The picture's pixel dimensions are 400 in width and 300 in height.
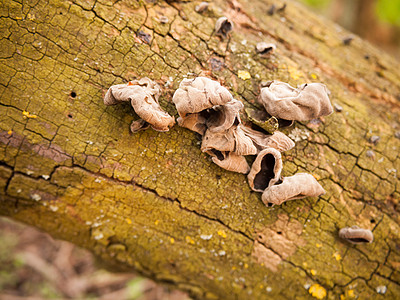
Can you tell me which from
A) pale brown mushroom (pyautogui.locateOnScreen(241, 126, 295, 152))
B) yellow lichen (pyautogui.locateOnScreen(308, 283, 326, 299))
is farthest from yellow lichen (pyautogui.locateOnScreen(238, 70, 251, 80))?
yellow lichen (pyautogui.locateOnScreen(308, 283, 326, 299))

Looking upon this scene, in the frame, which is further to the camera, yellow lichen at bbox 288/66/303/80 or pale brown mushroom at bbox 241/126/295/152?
yellow lichen at bbox 288/66/303/80

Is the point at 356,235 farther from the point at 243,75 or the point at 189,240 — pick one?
the point at 243,75

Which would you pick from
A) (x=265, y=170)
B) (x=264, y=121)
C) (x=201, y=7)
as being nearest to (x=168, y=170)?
(x=265, y=170)

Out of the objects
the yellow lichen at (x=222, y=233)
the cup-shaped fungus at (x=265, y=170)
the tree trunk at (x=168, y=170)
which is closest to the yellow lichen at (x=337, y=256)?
the tree trunk at (x=168, y=170)

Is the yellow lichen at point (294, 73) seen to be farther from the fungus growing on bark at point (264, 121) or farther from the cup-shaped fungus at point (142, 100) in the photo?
the cup-shaped fungus at point (142, 100)

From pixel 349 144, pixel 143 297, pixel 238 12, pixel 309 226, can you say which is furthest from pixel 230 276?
pixel 143 297

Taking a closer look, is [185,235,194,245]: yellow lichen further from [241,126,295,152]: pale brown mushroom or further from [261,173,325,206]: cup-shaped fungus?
[241,126,295,152]: pale brown mushroom

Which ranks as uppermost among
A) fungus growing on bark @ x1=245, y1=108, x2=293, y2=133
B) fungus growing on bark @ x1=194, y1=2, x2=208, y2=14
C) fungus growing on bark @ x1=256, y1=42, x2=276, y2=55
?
fungus growing on bark @ x1=194, y1=2, x2=208, y2=14

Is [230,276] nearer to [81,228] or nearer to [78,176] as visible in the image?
[81,228]
